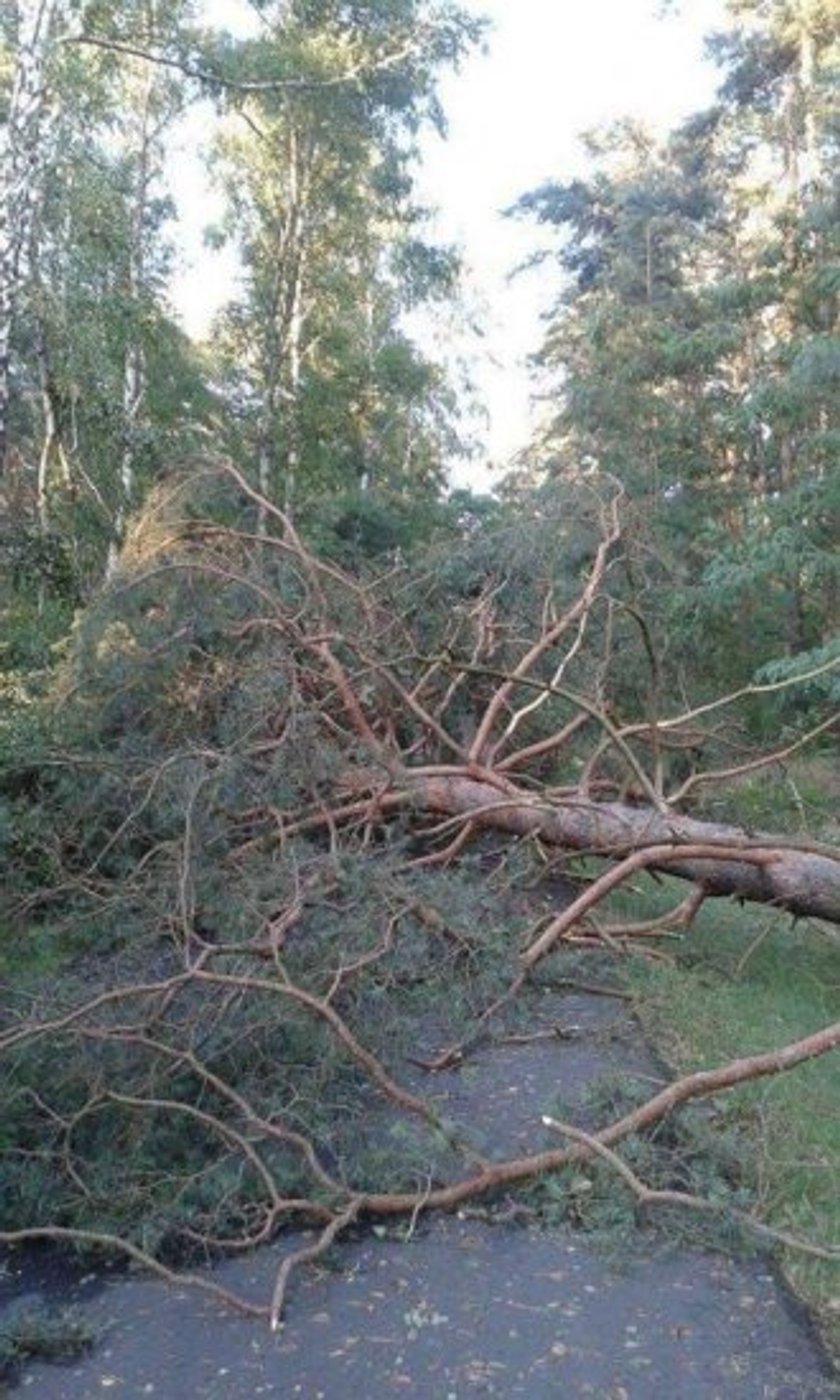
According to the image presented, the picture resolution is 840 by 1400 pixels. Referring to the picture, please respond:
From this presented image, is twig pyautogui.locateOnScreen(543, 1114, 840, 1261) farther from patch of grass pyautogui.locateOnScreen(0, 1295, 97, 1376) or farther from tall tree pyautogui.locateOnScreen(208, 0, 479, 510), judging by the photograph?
tall tree pyautogui.locateOnScreen(208, 0, 479, 510)

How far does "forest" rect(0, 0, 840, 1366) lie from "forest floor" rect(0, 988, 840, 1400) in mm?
104

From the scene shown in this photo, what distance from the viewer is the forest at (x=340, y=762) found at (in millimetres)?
3945

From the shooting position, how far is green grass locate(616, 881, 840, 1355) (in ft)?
12.0

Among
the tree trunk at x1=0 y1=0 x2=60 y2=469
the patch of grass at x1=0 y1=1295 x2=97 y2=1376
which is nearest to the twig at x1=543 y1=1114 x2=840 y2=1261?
the patch of grass at x1=0 y1=1295 x2=97 y2=1376

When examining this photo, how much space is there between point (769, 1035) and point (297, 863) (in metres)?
2.03

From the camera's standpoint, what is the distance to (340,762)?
21.9 ft

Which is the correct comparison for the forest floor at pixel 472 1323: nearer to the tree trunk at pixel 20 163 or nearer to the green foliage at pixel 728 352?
the tree trunk at pixel 20 163

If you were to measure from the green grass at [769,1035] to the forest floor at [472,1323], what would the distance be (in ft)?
0.67

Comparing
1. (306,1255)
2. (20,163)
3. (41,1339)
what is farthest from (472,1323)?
(20,163)

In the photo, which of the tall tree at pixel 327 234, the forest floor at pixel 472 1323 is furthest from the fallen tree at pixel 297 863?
the tall tree at pixel 327 234

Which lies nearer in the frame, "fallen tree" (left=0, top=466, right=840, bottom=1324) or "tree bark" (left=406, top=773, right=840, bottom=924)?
"fallen tree" (left=0, top=466, right=840, bottom=1324)

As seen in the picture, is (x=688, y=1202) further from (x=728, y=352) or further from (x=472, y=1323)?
(x=728, y=352)

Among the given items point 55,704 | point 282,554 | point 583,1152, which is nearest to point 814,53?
point 282,554

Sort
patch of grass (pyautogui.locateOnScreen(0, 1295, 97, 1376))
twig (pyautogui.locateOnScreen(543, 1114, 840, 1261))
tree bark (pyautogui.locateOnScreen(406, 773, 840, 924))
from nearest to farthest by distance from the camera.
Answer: patch of grass (pyautogui.locateOnScreen(0, 1295, 97, 1376)) < twig (pyautogui.locateOnScreen(543, 1114, 840, 1261)) < tree bark (pyautogui.locateOnScreen(406, 773, 840, 924))
